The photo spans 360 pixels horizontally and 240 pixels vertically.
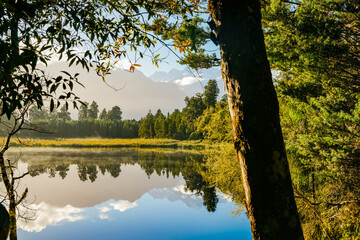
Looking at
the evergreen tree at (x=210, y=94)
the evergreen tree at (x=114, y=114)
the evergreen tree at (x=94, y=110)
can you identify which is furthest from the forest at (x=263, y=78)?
the evergreen tree at (x=94, y=110)

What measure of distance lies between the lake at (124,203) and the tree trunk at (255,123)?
426 inches

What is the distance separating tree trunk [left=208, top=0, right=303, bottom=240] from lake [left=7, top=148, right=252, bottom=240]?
10.8m

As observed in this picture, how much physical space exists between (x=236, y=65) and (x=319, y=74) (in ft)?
17.8

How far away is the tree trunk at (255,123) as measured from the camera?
1664mm

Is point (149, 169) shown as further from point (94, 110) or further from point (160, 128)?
point (94, 110)

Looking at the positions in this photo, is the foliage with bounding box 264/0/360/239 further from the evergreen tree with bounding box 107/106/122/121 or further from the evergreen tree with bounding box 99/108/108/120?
the evergreen tree with bounding box 99/108/108/120

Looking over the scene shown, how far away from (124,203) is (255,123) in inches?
747

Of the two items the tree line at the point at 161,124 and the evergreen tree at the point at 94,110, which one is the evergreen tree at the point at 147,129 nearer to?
the tree line at the point at 161,124

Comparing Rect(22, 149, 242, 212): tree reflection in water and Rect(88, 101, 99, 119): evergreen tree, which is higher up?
Rect(88, 101, 99, 119): evergreen tree

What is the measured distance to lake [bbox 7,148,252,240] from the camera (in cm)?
1439

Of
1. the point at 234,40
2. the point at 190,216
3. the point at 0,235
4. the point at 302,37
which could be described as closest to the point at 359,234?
the point at 302,37

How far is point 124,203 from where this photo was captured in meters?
18.9

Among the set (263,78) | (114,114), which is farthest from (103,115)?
(263,78)

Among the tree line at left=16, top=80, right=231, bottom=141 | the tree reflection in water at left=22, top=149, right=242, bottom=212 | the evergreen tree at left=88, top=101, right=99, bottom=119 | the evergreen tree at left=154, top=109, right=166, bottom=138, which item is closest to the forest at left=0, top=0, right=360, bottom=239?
the tree reflection in water at left=22, top=149, right=242, bottom=212
